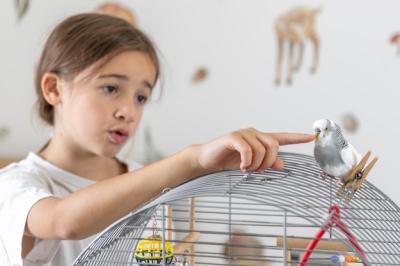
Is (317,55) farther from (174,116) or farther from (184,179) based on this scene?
(184,179)

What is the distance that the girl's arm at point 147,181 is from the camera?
600mm

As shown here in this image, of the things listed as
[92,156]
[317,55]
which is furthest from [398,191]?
[92,156]

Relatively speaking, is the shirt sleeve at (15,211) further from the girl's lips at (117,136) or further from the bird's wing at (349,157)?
the bird's wing at (349,157)

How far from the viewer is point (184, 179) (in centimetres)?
68

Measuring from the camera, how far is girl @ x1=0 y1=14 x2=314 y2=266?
695mm

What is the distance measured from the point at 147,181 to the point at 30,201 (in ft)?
0.61

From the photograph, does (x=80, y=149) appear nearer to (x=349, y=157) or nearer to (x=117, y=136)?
(x=117, y=136)

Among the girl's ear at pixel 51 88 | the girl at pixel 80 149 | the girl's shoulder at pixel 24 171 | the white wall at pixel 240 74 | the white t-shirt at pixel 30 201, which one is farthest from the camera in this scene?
the white wall at pixel 240 74

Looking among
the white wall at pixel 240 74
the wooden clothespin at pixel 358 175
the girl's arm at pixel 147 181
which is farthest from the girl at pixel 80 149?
the white wall at pixel 240 74

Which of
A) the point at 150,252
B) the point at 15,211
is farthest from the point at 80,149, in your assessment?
the point at 150,252

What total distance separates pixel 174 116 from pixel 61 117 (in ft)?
2.13

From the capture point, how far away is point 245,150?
0.58 m

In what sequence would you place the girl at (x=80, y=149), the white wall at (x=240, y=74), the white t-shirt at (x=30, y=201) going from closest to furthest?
the girl at (x=80, y=149)
the white t-shirt at (x=30, y=201)
the white wall at (x=240, y=74)

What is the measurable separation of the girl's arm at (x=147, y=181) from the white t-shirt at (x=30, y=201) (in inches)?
2.1
